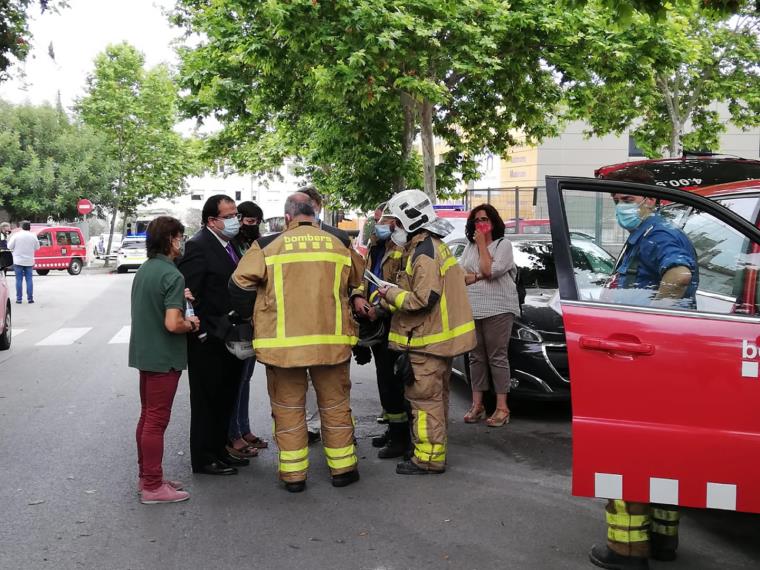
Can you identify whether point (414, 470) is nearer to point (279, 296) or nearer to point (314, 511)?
point (314, 511)

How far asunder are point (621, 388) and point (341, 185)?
1606cm

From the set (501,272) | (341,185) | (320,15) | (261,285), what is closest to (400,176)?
(341,185)

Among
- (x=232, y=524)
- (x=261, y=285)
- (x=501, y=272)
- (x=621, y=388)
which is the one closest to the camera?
(x=621, y=388)

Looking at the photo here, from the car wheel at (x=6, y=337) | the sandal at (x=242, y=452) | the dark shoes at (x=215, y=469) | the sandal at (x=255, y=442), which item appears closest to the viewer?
the dark shoes at (x=215, y=469)

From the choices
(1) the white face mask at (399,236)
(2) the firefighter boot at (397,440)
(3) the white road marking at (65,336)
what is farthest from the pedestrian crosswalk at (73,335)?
(1) the white face mask at (399,236)

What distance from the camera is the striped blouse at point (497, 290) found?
6.77 metres

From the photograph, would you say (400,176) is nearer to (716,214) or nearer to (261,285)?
(261,285)

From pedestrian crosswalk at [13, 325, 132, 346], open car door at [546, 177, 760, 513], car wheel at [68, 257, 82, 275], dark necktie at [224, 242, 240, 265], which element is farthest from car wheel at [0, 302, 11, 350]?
car wheel at [68, 257, 82, 275]

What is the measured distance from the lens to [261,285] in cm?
501

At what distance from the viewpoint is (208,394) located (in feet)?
17.7

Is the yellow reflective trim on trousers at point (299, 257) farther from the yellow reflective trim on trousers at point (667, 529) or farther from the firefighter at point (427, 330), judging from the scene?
the yellow reflective trim on trousers at point (667, 529)

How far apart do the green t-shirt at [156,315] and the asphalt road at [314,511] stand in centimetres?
86

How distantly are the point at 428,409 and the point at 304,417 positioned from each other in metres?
0.86

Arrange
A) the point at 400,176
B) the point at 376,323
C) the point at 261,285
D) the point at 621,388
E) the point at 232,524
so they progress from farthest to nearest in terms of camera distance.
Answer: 1. the point at 400,176
2. the point at 376,323
3. the point at 261,285
4. the point at 232,524
5. the point at 621,388
